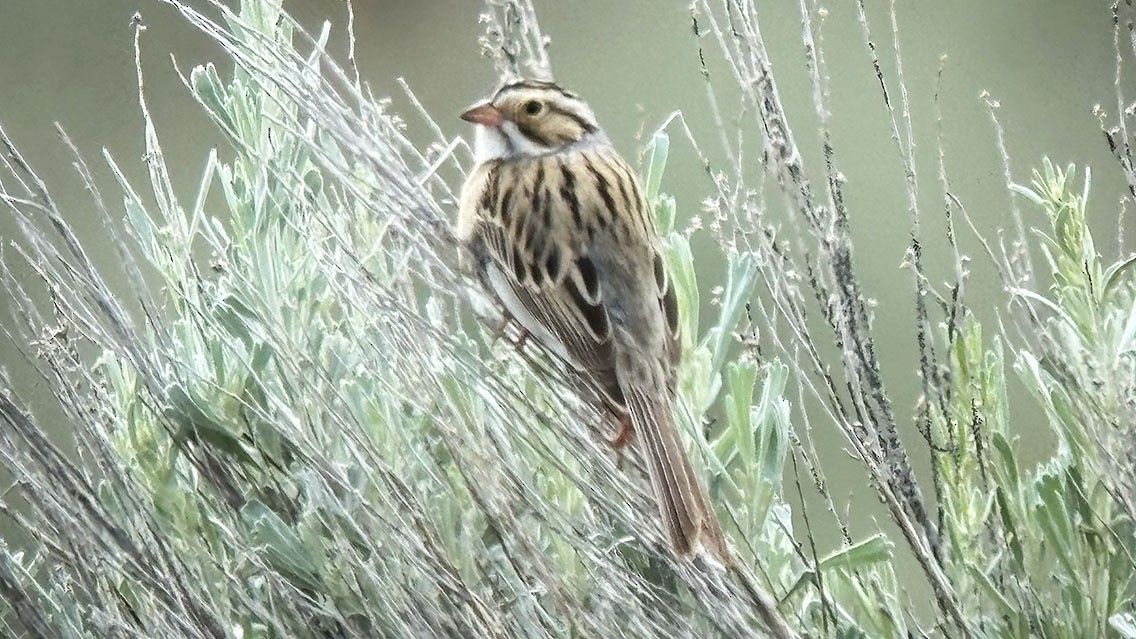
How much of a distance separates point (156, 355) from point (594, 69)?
155 centimetres

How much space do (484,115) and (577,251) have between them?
0.30 meters

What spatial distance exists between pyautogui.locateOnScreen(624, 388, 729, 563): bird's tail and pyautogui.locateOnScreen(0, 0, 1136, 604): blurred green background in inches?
47.9

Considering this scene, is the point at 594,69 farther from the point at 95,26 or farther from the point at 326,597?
the point at 326,597

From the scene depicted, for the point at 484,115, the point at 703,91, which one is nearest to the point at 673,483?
the point at 484,115

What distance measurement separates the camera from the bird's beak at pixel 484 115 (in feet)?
7.00

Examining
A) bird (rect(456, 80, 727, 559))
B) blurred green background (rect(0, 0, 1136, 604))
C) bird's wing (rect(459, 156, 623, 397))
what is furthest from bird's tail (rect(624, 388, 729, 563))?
blurred green background (rect(0, 0, 1136, 604))

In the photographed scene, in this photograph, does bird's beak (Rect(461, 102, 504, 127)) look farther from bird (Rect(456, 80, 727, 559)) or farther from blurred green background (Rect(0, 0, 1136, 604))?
blurred green background (Rect(0, 0, 1136, 604))

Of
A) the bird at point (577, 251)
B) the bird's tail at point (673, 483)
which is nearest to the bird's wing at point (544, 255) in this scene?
the bird at point (577, 251)

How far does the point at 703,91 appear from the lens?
10.4 ft

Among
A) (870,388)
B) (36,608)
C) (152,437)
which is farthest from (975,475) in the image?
(36,608)

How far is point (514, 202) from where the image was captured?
6.71 feet

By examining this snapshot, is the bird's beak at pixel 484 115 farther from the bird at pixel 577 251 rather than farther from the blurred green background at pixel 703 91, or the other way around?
the blurred green background at pixel 703 91

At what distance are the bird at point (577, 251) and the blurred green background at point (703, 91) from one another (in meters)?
0.54

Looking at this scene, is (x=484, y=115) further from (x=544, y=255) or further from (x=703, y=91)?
(x=703, y=91)
